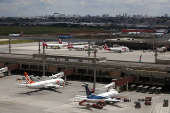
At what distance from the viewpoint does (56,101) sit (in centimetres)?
7650

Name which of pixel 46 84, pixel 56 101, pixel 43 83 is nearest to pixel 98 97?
pixel 56 101

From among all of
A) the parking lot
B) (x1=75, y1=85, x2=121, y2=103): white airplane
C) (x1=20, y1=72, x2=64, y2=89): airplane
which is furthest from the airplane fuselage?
(x1=75, y1=85, x2=121, y2=103): white airplane

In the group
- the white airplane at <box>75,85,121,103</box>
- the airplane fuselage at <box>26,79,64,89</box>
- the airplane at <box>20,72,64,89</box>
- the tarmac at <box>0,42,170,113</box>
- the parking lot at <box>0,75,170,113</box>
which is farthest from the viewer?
the airplane fuselage at <box>26,79,64,89</box>

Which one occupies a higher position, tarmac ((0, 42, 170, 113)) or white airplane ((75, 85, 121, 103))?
white airplane ((75, 85, 121, 103))

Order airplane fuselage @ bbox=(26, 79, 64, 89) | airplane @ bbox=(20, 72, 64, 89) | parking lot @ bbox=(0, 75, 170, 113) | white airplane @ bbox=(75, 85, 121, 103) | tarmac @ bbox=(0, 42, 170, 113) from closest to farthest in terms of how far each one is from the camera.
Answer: tarmac @ bbox=(0, 42, 170, 113)
parking lot @ bbox=(0, 75, 170, 113)
white airplane @ bbox=(75, 85, 121, 103)
airplane @ bbox=(20, 72, 64, 89)
airplane fuselage @ bbox=(26, 79, 64, 89)

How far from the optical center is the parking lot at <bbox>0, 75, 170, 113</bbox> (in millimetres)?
68562

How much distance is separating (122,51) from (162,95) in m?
109

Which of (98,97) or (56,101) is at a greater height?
(98,97)

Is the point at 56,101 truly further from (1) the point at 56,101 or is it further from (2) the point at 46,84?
(2) the point at 46,84

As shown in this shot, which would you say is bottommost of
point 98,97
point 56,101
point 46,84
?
point 56,101

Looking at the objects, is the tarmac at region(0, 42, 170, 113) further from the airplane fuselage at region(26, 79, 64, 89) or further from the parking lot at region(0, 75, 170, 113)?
the airplane fuselage at region(26, 79, 64, 89)

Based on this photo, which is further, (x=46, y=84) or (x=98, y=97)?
(x=46, y=84)

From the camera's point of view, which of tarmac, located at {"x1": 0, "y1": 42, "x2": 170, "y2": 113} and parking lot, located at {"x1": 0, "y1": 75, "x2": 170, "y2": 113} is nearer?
tarmac, located at {"x1": 0, "y1": 42, "x2": 170, "y2": 113}

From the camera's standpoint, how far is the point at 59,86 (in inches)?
3477
